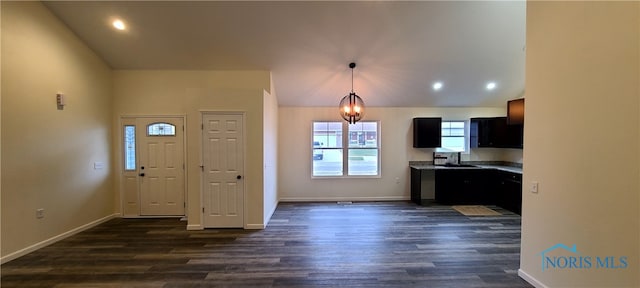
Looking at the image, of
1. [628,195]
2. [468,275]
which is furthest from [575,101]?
[468,275]

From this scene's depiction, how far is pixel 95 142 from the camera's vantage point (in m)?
4.77

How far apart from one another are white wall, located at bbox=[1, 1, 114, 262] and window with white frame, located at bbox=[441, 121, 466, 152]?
7.58 meters

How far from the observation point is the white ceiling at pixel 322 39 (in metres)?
3.80

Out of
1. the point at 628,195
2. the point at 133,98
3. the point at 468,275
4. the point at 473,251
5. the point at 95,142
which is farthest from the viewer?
the point at 133,98

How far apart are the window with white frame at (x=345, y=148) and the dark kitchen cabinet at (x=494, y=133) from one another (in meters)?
2.45

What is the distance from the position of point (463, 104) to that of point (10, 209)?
8.48m

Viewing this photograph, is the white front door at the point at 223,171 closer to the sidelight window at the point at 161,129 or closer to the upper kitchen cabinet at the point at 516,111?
the sidelight window at the point at 161,129

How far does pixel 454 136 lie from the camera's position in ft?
22.4

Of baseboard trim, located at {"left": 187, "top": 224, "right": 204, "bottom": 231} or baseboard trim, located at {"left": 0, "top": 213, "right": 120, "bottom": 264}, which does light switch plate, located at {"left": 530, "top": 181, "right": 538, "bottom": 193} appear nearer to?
baseboard trim, located at {"left": 187, "top": 224, "right": 204, "bottom": 231}

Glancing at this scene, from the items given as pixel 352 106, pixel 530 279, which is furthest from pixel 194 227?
pixel 530 279

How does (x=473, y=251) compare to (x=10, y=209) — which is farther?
(x=473, y=251)

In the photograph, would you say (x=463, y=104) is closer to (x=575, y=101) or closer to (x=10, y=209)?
(x=575, y=101)

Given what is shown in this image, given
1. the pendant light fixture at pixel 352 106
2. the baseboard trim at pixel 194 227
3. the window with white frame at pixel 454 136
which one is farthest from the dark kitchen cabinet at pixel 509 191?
the baseboard trim at pixel 194 227

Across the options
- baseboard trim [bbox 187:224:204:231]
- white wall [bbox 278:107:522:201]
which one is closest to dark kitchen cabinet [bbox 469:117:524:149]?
white wall [bbox 278:107:522:201]
